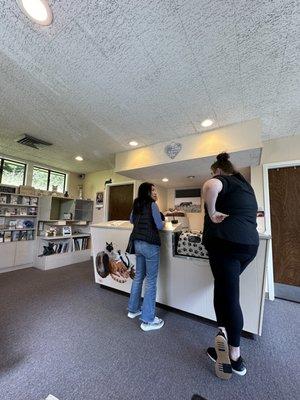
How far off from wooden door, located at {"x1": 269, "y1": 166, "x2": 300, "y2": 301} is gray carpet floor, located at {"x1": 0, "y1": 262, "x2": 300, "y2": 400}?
0.51m

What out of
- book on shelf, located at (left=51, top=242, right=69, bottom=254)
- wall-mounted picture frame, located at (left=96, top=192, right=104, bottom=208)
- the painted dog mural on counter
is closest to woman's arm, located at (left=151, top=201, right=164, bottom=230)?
the painted dog mural on counter

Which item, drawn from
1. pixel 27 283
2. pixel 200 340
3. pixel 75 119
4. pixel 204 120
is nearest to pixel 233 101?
pixel 204 120

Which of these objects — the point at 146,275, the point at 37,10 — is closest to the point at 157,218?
the point at 146,275

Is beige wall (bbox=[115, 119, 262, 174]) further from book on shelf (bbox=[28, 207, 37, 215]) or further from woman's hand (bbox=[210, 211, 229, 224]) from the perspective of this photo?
book on shelf (bbox=[28, 207, 37, 215])

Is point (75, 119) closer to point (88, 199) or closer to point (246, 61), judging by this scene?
point (246, 61)

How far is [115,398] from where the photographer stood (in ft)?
3.72

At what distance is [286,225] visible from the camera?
110 inches

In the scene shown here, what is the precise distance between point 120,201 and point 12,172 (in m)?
2.63

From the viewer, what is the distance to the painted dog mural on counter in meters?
2.56

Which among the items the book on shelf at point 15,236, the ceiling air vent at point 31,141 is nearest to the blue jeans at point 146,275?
the ceiling air vent at point 31,141

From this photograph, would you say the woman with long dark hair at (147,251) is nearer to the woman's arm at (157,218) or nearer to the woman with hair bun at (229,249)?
the woman's arm at (157,218)

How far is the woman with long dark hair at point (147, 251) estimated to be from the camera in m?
1.87

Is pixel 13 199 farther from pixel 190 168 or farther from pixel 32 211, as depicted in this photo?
pixel 190 168

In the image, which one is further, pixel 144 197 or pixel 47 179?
pixel 47 179
